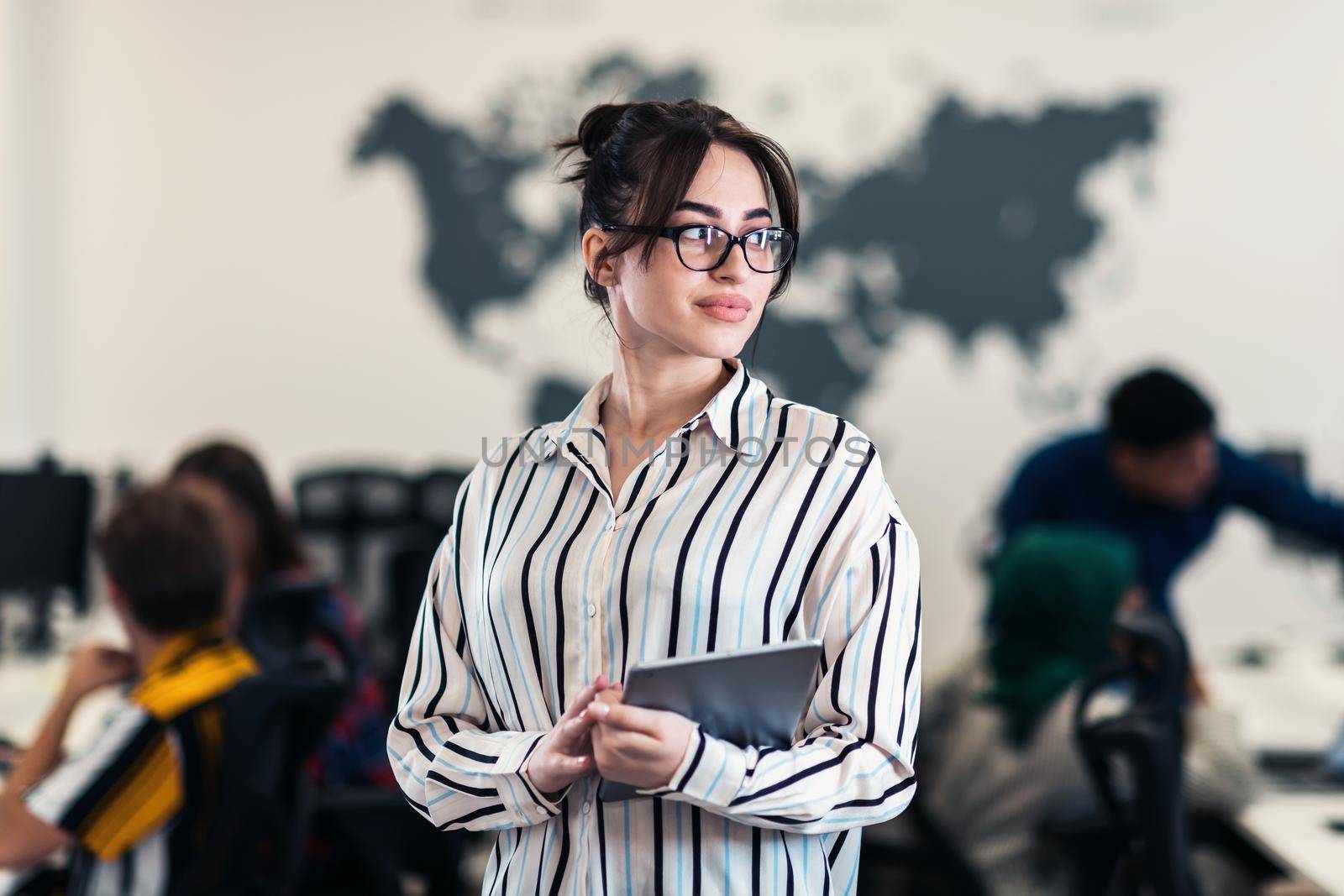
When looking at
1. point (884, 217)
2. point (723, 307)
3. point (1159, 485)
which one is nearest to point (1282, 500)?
point (1159, 485)

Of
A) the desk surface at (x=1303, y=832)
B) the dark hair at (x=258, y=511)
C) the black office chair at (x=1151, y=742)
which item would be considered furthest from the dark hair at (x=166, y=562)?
the desk surface at (x=1303, y=832)

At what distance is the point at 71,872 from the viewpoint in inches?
65.1

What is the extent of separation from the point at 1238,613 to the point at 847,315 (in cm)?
150

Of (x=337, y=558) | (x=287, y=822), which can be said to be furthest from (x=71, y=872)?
(x=337, y=558)

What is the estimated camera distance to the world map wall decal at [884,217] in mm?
3799

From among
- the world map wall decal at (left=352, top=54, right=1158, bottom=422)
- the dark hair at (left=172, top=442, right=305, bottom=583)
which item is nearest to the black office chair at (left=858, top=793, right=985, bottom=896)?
the dark hair at (left=172, top=442, right=305, bottom=583)

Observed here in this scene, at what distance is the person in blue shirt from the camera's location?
247cm

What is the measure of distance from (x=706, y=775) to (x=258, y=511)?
184 centimetres

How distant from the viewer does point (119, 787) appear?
5.13 feet

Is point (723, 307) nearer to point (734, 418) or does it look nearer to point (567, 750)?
point (734, 418)

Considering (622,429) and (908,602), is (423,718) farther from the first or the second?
(908,602)

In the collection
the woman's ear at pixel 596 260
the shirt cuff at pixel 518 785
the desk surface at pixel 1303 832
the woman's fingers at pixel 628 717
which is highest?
the woman's ear at pixel 596 260

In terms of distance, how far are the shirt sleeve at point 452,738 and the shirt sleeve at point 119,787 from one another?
74 cm

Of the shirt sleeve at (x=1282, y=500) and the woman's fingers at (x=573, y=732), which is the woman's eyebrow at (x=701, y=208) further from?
the shirt sleeve at (x=1282, y=500)
